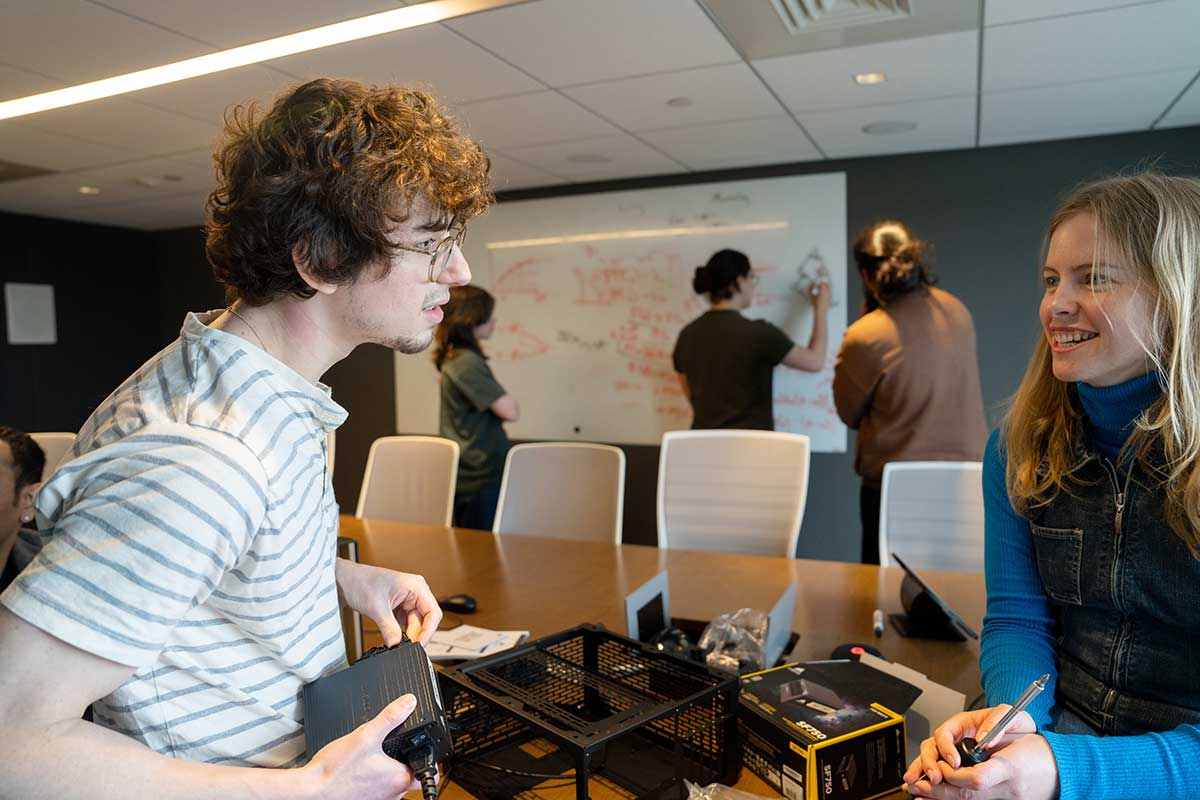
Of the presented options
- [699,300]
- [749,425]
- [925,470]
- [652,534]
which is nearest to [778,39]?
[925,470]

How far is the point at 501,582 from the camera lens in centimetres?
219

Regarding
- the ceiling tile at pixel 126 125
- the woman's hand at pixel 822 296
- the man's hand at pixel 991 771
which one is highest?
the ceiling tile at pixel 126 125

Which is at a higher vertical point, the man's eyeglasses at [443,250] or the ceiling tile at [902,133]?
the ceiling tile at [902,133]

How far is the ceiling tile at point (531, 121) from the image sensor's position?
10.3ft

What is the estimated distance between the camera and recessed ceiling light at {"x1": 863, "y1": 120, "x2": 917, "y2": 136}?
11.6ft

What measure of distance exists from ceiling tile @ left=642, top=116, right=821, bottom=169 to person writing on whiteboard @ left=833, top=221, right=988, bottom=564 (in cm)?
91

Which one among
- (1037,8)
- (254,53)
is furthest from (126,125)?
(1037,8)

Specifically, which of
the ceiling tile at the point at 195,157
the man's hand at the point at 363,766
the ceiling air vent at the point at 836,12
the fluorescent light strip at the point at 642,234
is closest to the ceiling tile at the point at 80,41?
the ceiling tile at the point at 195,157

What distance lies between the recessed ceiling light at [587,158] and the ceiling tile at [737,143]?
350mm

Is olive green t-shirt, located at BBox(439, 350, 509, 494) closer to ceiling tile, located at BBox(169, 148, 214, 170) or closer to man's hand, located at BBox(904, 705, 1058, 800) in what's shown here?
ceiling tile, located at BBox(169, 148, 214, 170)

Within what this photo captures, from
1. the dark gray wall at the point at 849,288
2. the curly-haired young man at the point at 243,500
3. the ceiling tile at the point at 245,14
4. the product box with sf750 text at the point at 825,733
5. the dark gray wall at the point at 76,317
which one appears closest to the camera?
the curly-haired young man at the point at 243,500

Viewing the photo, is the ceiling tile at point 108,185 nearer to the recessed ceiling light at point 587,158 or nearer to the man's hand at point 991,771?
the recessed ceiling light at point 587,158

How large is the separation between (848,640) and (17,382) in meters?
6.21

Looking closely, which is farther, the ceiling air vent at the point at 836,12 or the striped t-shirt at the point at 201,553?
the ceiling air vent at the point at 836,12
